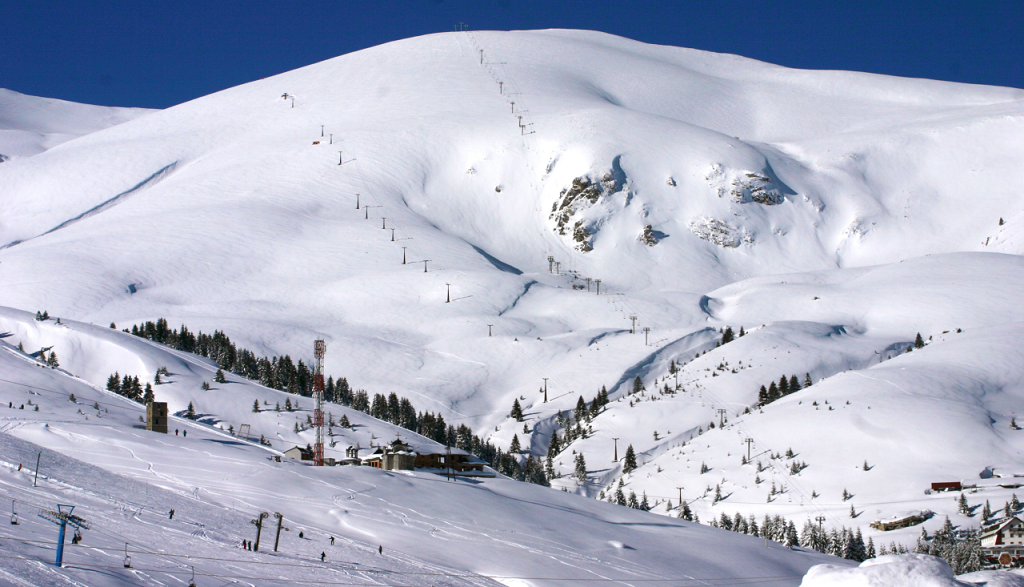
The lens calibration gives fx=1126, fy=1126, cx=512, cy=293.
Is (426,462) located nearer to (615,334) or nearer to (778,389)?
(778,389)

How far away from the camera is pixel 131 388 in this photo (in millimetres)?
96000

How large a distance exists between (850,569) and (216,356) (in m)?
110

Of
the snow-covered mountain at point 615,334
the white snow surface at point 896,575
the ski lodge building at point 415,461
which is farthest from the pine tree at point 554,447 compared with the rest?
the white snow surface at point 896,575

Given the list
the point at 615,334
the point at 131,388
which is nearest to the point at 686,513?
the point at 131,388

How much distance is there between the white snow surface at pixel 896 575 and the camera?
70.4 feet

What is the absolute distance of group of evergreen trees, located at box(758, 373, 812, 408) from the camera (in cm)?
11912

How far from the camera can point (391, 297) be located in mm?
161375

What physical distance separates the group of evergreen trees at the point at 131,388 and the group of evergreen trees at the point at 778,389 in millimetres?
60826

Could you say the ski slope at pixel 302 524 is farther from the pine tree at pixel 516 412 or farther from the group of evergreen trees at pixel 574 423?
the pine tree at pixel 516 412

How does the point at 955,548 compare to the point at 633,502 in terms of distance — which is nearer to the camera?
the point at 955,548

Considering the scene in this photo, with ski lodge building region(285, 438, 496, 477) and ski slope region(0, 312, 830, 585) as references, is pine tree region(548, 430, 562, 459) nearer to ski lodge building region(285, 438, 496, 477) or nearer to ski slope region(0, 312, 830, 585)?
ski lodge building region(285, 438, 496, 477)

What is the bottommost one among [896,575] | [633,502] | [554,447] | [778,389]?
[633,502]

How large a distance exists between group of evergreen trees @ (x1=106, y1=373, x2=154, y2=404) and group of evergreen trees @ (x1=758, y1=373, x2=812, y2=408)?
6083 cm

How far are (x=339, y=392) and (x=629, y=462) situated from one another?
34.5 m
